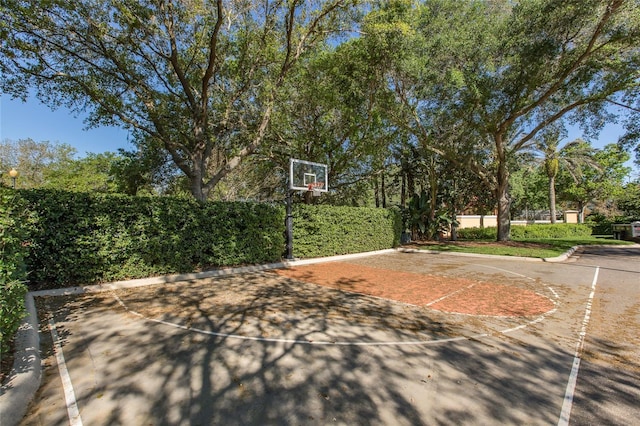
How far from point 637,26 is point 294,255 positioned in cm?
1427

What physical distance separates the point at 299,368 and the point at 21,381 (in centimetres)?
249

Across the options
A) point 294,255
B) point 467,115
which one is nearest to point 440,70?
point 467,115

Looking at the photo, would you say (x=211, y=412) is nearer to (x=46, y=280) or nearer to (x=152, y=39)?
(x=46, y=280)

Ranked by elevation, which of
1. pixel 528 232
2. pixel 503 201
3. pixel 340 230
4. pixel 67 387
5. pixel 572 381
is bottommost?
pixel 572 381

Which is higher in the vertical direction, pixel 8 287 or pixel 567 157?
pixel 567 157

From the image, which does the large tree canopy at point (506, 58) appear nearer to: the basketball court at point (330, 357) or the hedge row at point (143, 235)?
the hedge row at point (143, 235)

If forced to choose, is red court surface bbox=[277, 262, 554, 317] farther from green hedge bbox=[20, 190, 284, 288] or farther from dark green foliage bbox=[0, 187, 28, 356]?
dark green foliage bbox=[0, 187, 28, 356]

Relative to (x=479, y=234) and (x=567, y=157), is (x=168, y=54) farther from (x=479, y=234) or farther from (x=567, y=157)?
(x=567, y=157)

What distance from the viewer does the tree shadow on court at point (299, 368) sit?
8.32ft

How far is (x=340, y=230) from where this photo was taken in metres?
13.8

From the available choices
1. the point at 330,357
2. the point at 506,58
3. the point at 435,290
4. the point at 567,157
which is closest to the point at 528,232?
the point at 567,157

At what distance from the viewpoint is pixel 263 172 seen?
20.4 meters

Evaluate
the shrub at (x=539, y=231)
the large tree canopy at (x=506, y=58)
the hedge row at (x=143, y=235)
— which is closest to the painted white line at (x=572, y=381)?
the hedge row at (x=143, y=235)

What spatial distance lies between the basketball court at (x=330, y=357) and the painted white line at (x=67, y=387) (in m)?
0.01
